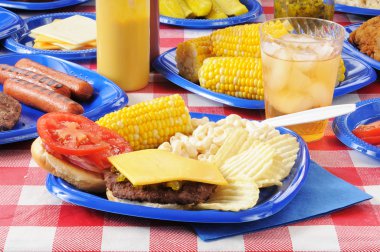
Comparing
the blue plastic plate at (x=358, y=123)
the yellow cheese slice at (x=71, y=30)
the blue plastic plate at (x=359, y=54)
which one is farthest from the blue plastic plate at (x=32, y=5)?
the blue plastic plate at (x=358, y=123)

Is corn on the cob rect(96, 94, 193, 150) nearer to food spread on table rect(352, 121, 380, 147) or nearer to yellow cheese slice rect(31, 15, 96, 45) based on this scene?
food spread on table rect(352, 121, 380, 147)

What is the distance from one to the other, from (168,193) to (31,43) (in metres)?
1.21

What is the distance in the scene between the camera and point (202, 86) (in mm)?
1938

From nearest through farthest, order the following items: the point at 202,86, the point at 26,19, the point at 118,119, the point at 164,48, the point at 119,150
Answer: the point at 119,150, the point at 118,119, the point at 202,86, the point at 164,48, the point at 26,19

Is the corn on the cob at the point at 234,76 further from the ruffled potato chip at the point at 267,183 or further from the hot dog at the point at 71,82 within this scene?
the ruffled potato chip at the point at 267,183

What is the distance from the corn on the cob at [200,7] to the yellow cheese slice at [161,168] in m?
1.27

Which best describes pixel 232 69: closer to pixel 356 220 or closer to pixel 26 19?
pixel 356 220

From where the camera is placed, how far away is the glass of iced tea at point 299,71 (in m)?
1.61

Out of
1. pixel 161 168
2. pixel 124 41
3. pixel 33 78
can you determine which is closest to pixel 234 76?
pixel 124 41

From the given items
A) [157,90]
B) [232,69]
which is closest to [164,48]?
[157,90]

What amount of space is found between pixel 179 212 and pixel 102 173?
181 millimetres

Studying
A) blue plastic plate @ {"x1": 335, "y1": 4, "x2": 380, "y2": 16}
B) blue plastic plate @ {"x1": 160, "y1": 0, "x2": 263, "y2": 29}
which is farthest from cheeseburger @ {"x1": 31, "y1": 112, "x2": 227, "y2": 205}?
blue plastic plate @ {"x1": 335, "y1": 4, "x2": 380, "y2": 16}

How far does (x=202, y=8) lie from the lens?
8.33ft

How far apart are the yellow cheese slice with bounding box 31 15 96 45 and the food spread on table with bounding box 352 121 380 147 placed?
946 mm
